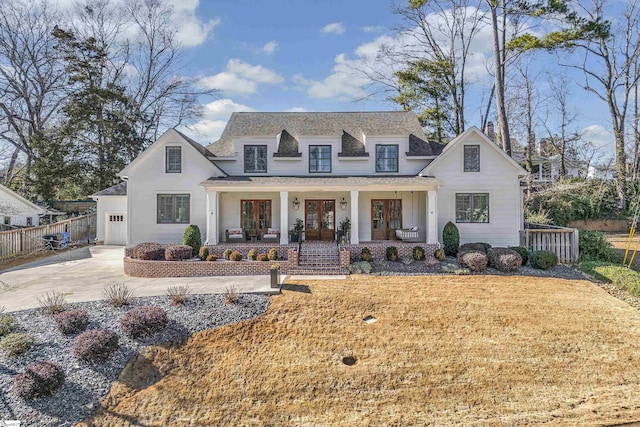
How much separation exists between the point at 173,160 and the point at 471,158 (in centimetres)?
1530

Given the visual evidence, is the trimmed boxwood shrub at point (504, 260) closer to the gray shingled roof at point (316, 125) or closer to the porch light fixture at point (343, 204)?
the porch light fixture at point (343, 204)

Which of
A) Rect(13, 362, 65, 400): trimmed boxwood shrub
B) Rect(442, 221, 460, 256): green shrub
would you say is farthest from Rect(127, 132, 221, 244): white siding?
Rect(442, 221, 460, 256): green shrub

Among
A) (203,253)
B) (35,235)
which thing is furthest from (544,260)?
(35,235)

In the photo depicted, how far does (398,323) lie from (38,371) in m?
8.05

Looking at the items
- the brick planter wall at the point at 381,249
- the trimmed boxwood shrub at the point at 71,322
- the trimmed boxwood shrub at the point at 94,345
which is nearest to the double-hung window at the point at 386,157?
the brick planter wall at the point at 381,249

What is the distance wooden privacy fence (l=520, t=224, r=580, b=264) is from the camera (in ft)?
47.9

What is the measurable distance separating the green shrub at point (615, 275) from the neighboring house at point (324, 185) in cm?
315

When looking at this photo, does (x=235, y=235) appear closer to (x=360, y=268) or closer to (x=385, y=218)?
(x=360, y=268)

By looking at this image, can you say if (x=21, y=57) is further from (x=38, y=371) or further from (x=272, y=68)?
(x=38, y=371)

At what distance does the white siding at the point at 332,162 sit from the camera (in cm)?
1758

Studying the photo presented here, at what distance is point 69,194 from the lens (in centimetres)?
3409

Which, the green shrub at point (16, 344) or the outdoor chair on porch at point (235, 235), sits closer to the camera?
the green shrub at point (16, 344)

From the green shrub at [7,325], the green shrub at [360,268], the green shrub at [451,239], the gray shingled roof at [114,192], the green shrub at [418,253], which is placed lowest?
the green shrub at [7,325]

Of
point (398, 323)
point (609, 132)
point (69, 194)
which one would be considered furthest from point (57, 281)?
point (609, 132)
